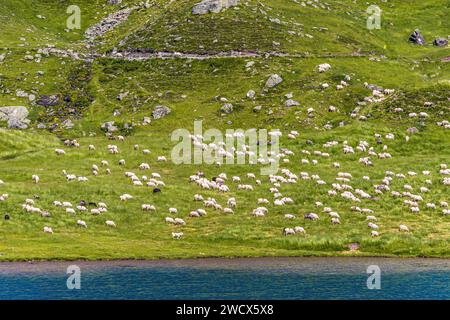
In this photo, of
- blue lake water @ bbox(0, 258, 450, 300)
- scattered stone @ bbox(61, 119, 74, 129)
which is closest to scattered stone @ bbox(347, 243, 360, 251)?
blue lake water @ bbox(0, 258, 450, 300)

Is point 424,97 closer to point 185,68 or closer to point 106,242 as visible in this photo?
point 185,68

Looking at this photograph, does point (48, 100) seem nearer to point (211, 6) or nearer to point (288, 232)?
point (211, 6)

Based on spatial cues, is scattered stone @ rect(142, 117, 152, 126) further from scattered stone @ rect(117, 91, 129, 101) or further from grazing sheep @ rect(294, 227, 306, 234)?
grazing sheep @ rect(294, 227, 306, 234)

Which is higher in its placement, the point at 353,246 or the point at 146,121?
the point at 146,121

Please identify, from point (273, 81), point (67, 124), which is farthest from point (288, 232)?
point (67, 124)

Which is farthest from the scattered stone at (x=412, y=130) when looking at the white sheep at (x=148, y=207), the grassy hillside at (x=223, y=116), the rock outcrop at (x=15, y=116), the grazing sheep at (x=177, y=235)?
the rock outcrop at (x=15, y=116)
